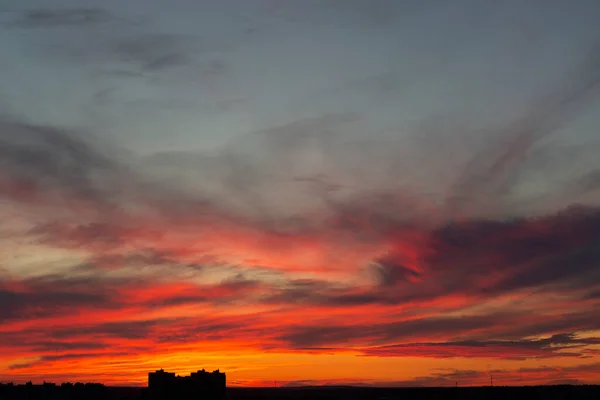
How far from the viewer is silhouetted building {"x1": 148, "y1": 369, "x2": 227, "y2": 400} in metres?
116

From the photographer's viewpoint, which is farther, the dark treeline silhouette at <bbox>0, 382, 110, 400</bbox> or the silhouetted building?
the dark treeline silhouette at <bbox>0, 382, 110, 400</bbox>

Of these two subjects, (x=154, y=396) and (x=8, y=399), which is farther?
(x=8, y=399)

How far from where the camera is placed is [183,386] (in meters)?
117

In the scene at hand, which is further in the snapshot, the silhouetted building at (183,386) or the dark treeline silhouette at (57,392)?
the dark treeline silhouette at (57,392)

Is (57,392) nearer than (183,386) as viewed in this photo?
No

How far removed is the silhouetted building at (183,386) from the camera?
116 m

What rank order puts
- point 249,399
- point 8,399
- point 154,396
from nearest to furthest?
point 154,396, point 8,399, point 249,399

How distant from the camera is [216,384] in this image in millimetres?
118750

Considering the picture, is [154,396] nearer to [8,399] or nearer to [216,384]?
[216,384]

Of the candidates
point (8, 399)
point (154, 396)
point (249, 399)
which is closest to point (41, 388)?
point (8, 399)

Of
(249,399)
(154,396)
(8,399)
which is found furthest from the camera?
(249,399)

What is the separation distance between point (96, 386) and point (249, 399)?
59968 millimetres

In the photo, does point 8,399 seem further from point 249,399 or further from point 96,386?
point 249,399

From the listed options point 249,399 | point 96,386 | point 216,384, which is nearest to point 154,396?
point 216,384
